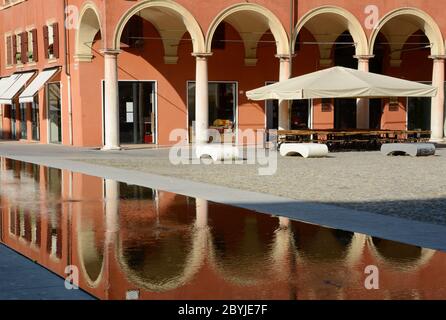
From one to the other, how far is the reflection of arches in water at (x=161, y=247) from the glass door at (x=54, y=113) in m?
20.9

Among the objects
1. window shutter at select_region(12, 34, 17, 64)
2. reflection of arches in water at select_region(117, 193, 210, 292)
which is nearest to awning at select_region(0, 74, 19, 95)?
window shutter at select_region(12, 34, 17, 64)

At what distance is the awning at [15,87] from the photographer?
32.8 m

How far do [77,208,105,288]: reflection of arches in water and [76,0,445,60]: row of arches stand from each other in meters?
A: 16.3

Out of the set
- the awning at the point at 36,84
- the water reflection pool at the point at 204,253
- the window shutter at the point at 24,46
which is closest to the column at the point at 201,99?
the awning at the point at 36,84

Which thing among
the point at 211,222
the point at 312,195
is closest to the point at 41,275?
the point at 211,222

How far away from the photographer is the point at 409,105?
34312 mm

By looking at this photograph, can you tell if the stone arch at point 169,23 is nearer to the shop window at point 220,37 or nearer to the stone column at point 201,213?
the shop window at point 220,37

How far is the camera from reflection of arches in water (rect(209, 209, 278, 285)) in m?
6.71

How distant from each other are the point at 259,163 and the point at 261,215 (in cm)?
979

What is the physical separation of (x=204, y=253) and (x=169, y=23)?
22385mm

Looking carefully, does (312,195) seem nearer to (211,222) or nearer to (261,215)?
(261,215)

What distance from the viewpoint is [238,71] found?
31156mm

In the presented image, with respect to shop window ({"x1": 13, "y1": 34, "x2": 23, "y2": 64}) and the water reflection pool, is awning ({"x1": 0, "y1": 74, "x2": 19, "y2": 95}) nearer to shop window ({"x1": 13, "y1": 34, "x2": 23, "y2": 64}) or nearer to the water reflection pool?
shop window ({"x1": 13, "y1": 34, "x2": 23, "y2": 64})

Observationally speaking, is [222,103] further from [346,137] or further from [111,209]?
[111,209]
